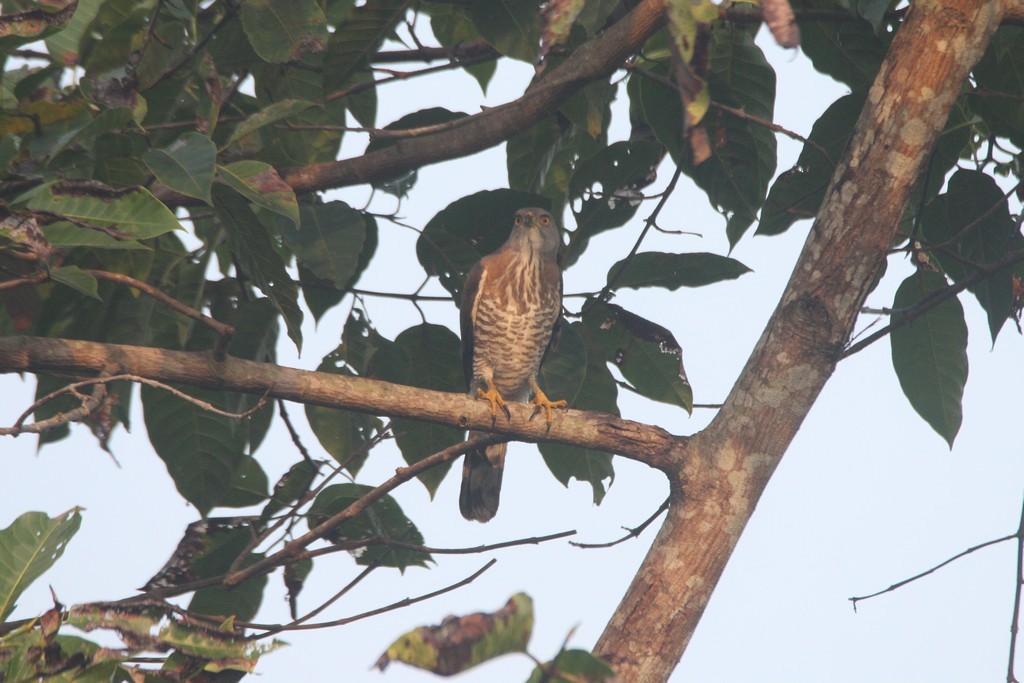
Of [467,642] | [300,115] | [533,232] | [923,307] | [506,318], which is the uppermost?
[533,232]

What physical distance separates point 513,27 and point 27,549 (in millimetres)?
2064

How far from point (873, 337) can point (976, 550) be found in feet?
2.35

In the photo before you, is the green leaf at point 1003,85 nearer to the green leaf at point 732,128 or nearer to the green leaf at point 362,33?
the green leaf at point 732,128

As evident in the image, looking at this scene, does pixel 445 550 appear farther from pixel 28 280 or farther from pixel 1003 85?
pixel 1003 85

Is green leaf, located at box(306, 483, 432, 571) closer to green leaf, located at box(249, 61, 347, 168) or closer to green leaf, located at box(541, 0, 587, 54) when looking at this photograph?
green leaf, located at box(249, 61, 347, 168)

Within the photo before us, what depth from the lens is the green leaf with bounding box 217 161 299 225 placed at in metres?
2.50

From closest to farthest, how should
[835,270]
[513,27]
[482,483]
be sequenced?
[835,270] < [513,27] < [482,483]

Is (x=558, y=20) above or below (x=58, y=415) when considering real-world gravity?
above

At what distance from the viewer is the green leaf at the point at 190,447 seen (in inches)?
130

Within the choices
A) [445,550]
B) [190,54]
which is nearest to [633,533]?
[445,550]

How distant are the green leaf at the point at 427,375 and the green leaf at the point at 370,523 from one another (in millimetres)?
223

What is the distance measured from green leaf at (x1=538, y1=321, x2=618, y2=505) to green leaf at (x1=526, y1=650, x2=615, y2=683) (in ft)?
5.78

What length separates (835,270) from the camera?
264 cm

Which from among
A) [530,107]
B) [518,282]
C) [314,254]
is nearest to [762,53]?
[530,107]
